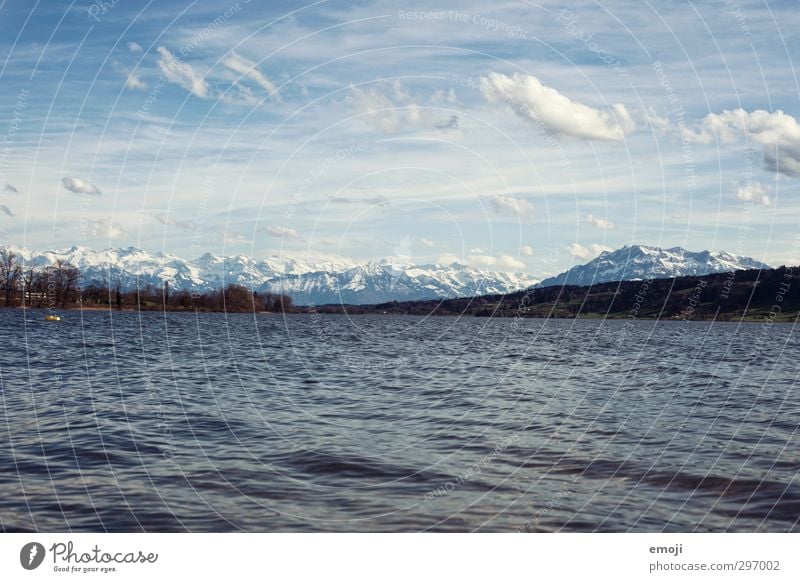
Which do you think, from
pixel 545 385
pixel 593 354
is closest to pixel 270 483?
pixel 545 385

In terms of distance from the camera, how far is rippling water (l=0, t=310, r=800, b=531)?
1644 centimetres

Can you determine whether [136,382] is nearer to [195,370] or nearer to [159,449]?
[195,370]

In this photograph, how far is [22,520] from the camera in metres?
15.3

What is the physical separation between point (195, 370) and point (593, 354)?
139ft
